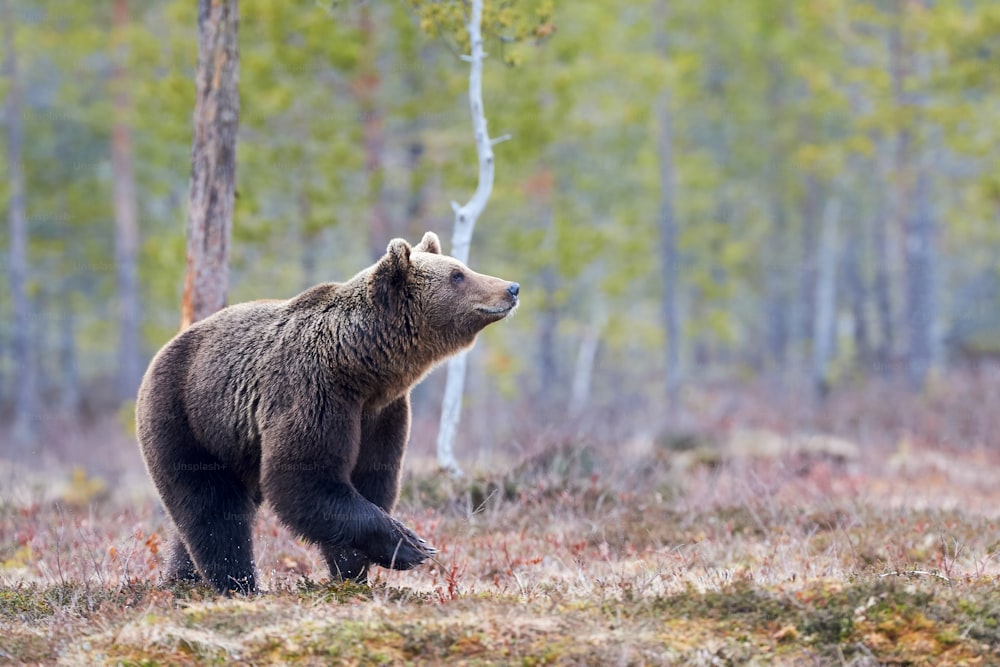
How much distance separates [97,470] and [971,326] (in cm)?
2363

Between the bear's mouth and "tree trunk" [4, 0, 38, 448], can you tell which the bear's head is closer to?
the bear's mouth

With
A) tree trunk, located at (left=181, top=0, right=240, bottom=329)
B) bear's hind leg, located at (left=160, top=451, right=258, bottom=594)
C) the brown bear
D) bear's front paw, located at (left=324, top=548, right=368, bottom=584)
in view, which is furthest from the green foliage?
bear's front paw, located at (left=324, top=548, right=368, bottom=584)

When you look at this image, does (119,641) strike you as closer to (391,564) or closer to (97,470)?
(391,564)

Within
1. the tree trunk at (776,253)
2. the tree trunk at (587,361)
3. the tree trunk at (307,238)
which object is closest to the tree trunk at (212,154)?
the tree trunk at (307,238)

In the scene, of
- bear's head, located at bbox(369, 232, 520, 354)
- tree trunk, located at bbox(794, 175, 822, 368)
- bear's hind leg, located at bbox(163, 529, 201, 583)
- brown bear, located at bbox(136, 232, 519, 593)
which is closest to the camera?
brown bear, located at bbox(136, 232, 519, 593)

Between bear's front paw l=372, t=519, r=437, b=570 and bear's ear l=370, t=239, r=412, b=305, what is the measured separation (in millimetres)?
1354

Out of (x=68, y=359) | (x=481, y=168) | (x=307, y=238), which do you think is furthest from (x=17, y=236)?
(x=481, y=168)

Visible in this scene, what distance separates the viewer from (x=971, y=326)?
96.7 feet

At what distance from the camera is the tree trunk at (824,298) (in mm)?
23203

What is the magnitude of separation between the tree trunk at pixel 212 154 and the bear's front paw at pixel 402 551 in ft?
13.1

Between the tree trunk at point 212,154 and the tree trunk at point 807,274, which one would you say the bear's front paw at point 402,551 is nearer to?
the tree trunk at point 212,154

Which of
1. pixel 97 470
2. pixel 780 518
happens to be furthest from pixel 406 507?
pixel 97 470

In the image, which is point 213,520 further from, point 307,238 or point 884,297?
point 884,297

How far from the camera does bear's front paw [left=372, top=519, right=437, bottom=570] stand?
18.6 feet
